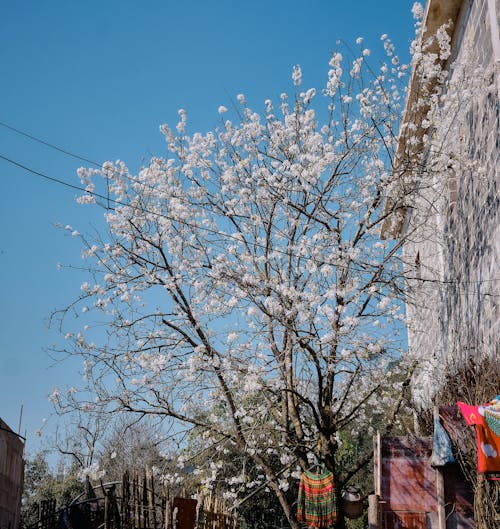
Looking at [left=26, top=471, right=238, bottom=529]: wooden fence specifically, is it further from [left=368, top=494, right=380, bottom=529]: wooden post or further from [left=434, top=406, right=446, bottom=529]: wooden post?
[left=434, top=406, right=446, bottom=529]: wooden post

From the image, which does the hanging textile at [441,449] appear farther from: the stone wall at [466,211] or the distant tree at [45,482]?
the distant tree at [45,482]

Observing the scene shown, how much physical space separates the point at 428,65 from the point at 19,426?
7378 mm

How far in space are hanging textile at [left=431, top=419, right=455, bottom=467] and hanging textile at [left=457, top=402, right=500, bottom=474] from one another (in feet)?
3.52

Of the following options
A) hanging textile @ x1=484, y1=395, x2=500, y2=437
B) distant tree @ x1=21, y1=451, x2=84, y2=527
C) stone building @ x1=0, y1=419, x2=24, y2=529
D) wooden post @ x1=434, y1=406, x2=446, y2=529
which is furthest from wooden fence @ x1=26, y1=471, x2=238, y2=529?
distant tree @ x1=21, y1=451, x2=84, y2=527

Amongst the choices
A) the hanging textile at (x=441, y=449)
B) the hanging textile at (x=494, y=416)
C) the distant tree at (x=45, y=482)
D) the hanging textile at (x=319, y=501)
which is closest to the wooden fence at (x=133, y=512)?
the hanging textile at (x=319, y=501)

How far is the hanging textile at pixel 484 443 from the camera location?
18.3ft

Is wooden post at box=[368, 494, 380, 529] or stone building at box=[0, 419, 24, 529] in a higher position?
stone building at box=[0, 419, 24, 529]

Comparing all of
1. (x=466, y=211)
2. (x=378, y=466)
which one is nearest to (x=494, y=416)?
(x=378, y=466)

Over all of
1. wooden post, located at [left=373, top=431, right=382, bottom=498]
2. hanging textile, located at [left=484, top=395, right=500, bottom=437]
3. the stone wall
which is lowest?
wooden post, located at [left=373, top=431, right=382, bottom=498]

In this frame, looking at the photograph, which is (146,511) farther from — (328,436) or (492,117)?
(492,117)

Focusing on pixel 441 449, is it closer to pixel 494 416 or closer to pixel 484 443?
pixel 484 443

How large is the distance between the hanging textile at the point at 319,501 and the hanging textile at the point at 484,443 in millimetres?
3018

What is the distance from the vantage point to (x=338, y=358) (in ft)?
28.3

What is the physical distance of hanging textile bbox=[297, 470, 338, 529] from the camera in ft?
27.2
